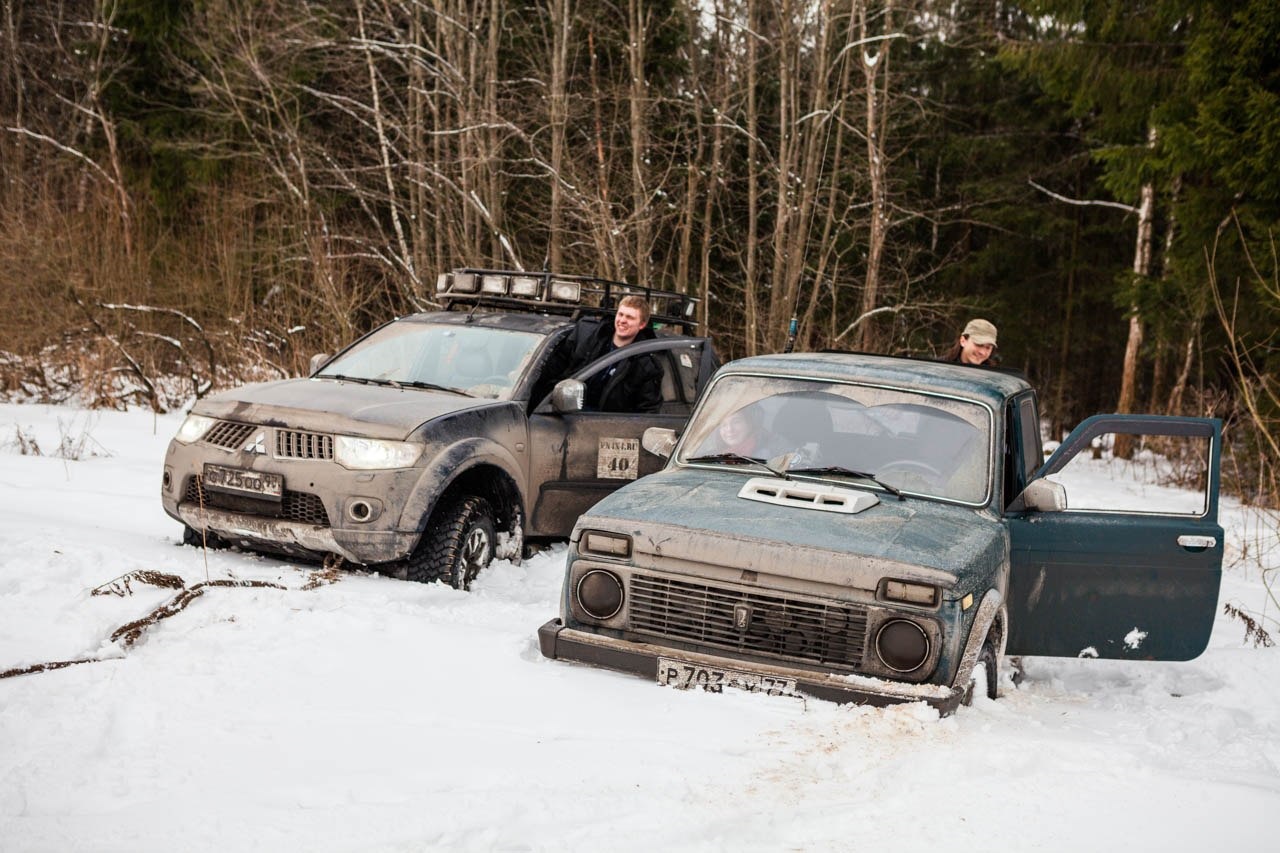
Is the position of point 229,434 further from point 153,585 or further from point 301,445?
point 153,585

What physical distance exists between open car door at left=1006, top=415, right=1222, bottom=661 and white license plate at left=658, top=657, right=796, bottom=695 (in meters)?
1.59

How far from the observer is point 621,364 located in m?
8.43

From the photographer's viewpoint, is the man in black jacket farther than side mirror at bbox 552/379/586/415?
Yes

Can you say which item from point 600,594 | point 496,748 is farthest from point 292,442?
point 496,748

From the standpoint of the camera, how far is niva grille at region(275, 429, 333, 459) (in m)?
6.73

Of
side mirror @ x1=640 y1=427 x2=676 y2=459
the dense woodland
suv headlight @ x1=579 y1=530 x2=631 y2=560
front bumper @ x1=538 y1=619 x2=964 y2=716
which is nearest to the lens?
front bumper @ x1=538 y1=619 x2=964 y2=716

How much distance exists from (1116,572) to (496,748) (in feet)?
10.2

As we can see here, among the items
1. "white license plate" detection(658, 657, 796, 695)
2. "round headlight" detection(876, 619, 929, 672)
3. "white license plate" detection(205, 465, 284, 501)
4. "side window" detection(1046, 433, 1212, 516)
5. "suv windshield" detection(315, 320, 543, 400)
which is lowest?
"side window" detection(1046, 433, 1212, 516)

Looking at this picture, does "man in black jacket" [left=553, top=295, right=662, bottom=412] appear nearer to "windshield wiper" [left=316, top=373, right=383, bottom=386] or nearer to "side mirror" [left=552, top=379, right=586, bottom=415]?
"side mirror" [left=552, top=379, right=586, bottom=415]

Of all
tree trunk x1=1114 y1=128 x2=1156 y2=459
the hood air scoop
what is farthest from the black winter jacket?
tree trunk x1=1114 y1=128 x2=1156 y2=459

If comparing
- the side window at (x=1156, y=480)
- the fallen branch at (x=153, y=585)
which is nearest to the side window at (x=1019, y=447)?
the fallen branch at (x=153, y=585)

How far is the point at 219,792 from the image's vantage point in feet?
12.5

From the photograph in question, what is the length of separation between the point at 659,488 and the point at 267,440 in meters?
2.54

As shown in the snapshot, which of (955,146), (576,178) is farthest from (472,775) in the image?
(955,146)
